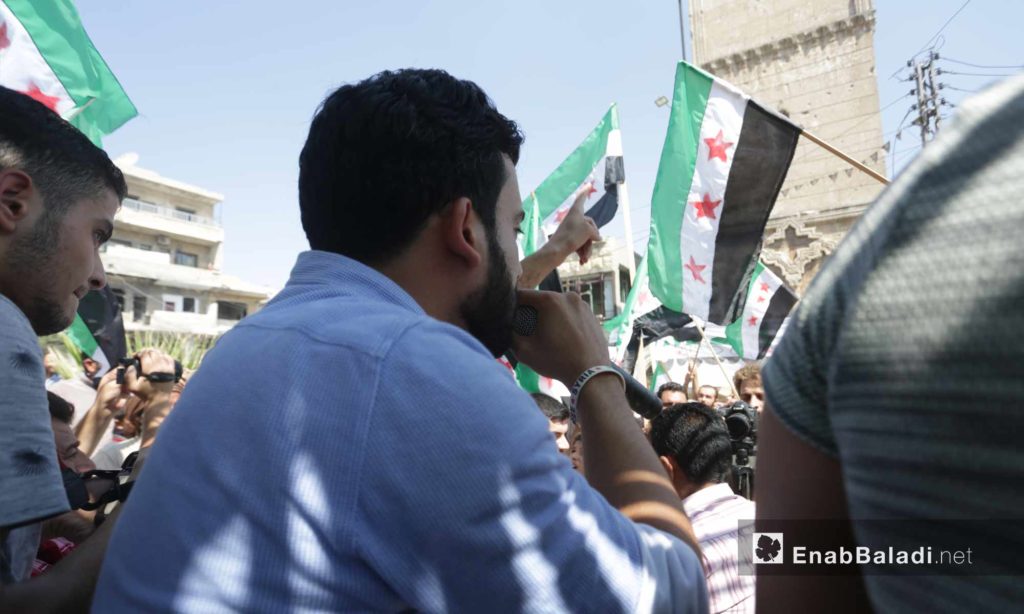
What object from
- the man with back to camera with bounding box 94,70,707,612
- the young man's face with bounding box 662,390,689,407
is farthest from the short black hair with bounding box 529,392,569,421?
the man with back to camera with bounding box 94,70,707,612

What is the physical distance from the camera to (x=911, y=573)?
0.51m

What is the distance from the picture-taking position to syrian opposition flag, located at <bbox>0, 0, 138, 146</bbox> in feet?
12.9

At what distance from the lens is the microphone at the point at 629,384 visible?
1.42m

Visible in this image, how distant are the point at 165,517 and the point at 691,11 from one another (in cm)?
2777

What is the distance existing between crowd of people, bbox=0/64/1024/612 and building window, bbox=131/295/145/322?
122 ft

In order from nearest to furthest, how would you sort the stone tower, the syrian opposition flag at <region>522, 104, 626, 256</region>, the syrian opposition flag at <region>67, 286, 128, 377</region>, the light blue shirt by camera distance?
the light blue shirt < the syrian opposition flag at <region>67, 286, 128, 377</region> < the syrian opposition flag at <region>522, 104, 626, 256</region> < the stone tower

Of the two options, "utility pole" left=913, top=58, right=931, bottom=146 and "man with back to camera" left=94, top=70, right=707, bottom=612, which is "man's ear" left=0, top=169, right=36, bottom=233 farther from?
"utility pole" left=913, top=58, right=931, bottom=146

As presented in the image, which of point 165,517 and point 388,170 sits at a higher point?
point 388,170

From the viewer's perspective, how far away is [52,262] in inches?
59.7

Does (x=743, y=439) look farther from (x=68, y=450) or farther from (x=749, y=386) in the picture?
(x=68, y=450)

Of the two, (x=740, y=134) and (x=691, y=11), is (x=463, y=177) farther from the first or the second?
(x=691, y=11)

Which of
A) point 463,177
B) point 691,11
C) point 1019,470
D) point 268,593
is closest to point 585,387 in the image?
point 463,177

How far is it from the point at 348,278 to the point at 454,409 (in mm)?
409

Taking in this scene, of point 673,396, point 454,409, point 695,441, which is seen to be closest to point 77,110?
point 695,441
